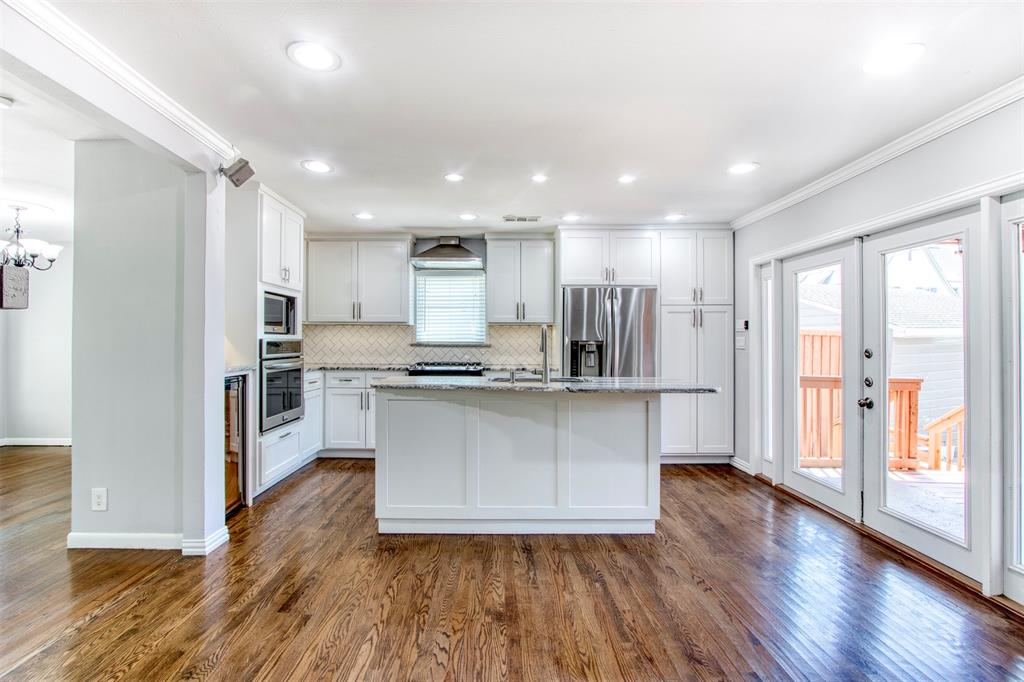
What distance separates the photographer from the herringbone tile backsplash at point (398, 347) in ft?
18.0

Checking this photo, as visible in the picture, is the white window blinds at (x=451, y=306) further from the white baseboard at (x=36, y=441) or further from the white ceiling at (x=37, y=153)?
the white baseboard at (x=36, y=441)

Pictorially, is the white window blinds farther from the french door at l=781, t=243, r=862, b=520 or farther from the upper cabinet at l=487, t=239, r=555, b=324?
the french door at l=781, t=243, r=862, b=520

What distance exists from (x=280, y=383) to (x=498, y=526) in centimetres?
236

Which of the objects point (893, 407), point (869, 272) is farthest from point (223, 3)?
point (893, 407)

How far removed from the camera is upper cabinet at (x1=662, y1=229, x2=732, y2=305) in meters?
4.80

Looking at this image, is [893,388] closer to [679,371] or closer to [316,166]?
[679,371]

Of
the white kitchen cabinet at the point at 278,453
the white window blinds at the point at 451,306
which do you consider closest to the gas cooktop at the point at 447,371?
the white window blinds at the point at 451,306

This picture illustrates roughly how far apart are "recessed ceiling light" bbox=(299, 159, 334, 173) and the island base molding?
8.14 ft

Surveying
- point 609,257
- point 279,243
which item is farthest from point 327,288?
point 609,257

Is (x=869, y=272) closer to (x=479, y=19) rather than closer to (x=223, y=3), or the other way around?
(x=479, y=19)

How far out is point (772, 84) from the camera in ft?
7.09

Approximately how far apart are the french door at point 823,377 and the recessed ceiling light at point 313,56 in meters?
3.45

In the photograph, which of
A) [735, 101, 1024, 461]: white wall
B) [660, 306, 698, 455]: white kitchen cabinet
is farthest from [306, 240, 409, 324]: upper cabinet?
[735, 101, 1024, 461]: white wall

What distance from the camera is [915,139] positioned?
2648mm
